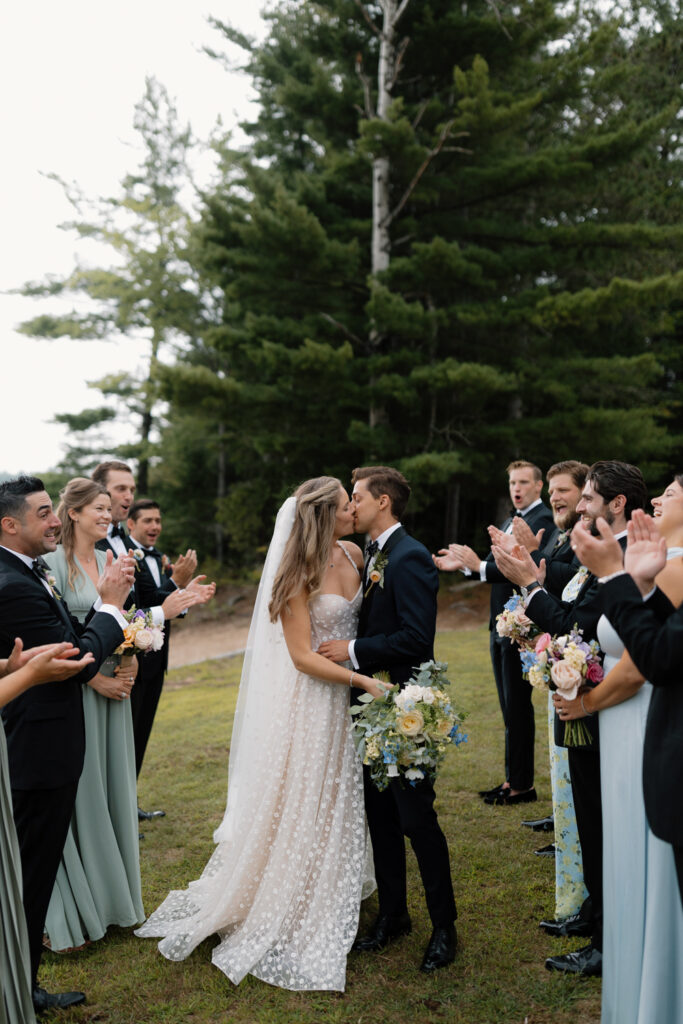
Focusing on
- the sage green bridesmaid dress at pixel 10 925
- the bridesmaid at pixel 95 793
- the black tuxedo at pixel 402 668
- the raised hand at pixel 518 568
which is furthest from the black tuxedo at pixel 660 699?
the bridesmaid at pixel 95 793

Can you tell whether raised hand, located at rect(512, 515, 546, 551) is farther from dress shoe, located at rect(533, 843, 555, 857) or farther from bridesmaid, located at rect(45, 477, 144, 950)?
bridesmaid, located at rect(45, 477, 144, 950)

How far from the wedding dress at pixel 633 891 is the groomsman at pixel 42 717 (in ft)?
7.03

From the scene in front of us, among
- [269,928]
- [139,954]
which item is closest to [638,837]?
[269,928]

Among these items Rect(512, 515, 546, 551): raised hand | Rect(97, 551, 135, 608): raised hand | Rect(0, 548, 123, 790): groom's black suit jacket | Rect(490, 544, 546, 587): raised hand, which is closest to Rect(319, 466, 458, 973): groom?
Rect(490, 544, 546, 587): raised hand

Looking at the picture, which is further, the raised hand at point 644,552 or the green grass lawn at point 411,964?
the green grass lawn at point 411,964

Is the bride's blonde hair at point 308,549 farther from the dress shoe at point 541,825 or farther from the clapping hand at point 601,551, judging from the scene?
the dress shoe at point 541,825

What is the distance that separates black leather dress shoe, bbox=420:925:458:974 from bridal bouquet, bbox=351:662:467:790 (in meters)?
0.78

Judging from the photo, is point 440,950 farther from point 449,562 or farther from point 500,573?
point 500,573

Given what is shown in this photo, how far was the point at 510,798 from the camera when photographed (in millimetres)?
6137

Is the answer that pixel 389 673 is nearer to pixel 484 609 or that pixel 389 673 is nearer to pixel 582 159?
pixel 484 609

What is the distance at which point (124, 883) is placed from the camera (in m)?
4.30

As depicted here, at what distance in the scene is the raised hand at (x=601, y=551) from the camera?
2.80m

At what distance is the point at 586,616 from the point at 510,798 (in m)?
3.19

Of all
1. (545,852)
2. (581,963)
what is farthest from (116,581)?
(545,852)
